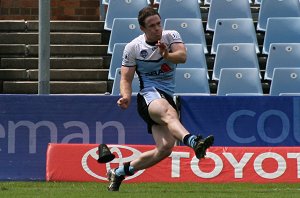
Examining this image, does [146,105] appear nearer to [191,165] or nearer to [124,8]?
[191,165]

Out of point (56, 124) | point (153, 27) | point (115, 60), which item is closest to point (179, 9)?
point (115, 60)

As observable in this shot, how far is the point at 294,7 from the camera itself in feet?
55.0

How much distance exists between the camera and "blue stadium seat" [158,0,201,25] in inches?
649

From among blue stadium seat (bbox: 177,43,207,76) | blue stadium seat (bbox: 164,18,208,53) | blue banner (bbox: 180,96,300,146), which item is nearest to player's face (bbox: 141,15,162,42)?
blue banner (bbox: 180,96,300,146)

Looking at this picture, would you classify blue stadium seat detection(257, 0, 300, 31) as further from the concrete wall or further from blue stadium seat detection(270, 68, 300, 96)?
the concrete wall

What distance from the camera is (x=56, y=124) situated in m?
12.9

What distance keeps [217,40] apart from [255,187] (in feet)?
16.9

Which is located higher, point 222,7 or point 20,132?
point 222,7

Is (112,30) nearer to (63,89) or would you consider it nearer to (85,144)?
(63,89)

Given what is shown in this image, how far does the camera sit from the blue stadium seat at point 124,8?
16.6 meters

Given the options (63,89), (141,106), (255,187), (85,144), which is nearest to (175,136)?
(141,106)

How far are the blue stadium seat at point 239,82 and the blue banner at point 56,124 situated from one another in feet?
7.59

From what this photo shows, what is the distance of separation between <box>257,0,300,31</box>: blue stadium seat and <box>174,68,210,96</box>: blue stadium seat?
2.20m

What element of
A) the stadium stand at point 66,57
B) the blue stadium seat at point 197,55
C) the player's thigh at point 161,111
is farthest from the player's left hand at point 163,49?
the stadium stand at point 66,57
